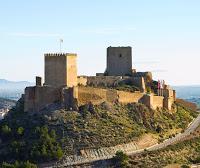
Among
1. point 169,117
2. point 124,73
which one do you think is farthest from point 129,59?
point 169,117

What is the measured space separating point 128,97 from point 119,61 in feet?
33.8

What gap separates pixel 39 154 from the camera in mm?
53719

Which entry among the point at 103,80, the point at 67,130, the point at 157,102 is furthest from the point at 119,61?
the point at 67,130

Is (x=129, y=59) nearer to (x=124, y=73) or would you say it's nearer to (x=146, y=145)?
(x=124, y=73)

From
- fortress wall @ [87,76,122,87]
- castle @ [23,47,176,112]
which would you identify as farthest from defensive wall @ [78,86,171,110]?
fortress wall @ [87,76,122,87]

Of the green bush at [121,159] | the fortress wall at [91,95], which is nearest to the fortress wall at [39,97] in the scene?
the fortress wall at [91,95]

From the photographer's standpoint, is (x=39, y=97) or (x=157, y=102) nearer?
(x=39, y=97)

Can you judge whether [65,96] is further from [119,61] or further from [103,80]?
[119,61]

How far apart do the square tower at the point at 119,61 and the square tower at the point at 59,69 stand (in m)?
14.8

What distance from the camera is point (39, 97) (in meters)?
58.8

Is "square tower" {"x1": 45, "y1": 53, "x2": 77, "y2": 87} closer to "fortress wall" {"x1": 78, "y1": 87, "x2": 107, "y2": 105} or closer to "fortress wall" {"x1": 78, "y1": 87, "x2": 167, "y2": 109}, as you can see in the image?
"fortress wall" {"x1": 78, "y1": 87, "x2": 107, "y2": 105}

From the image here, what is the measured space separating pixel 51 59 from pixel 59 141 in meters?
8.17

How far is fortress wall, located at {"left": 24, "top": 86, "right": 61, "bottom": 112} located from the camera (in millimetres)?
58500

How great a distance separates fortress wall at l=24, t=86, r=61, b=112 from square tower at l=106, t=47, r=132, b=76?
53.5 ft
